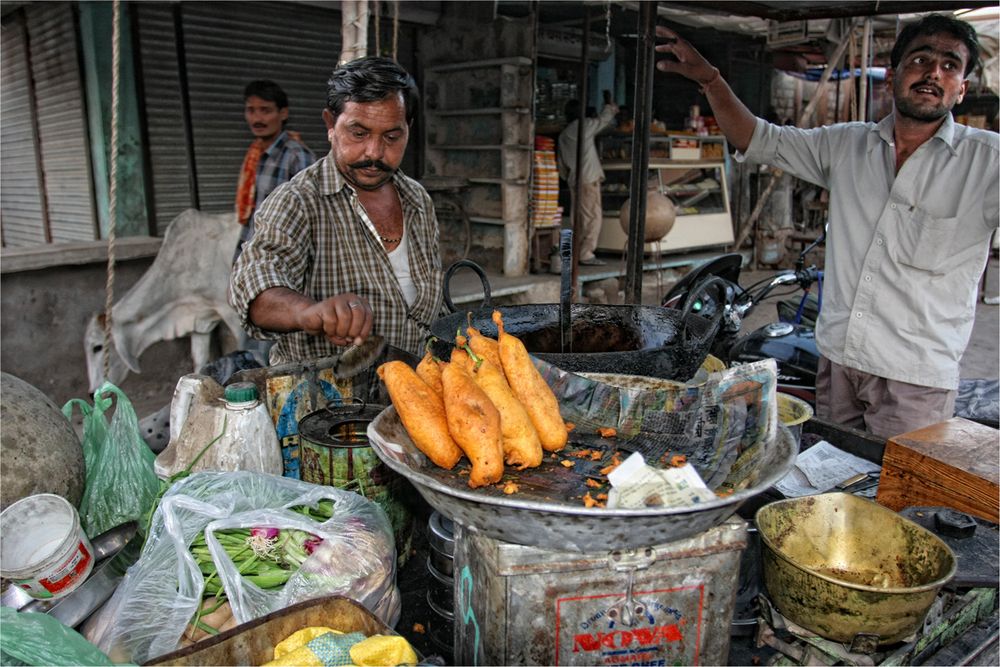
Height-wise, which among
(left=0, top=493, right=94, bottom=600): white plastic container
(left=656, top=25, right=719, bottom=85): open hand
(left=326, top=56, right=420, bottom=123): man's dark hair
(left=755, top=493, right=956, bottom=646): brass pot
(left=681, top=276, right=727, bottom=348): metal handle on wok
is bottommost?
(left=755, top=493, right=956, bottom=646): brass pot

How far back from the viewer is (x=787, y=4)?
13.4 feet

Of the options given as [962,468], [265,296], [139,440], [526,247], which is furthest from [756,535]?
[526,247]

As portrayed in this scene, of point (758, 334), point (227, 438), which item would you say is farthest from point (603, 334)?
point (758, 334)

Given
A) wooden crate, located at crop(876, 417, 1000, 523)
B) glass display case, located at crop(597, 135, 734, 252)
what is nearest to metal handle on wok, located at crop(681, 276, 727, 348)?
wooden crate, located at crop(876, 417, 1000, 523)

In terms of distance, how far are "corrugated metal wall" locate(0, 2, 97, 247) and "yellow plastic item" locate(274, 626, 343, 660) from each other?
662 cm

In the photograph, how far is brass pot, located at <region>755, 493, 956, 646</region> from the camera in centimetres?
161

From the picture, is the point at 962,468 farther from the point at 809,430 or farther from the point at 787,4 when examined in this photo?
the point at 787,4

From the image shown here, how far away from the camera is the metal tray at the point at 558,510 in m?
1.19

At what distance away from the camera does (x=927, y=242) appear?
10.0ft

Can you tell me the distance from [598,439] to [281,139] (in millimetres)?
3909

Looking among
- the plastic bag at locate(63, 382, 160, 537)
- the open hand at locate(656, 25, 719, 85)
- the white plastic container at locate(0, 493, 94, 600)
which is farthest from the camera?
the open hand at locate(656, 25, 719, 85)

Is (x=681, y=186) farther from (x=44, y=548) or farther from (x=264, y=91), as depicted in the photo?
(x=44, y=548)

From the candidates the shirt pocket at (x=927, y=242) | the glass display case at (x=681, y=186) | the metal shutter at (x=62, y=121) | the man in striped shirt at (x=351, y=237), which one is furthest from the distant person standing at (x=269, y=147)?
the glass display case at (x=681, y=186)

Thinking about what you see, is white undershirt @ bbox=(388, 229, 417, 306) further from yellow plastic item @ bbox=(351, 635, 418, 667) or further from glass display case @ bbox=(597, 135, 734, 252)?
glass display case @ bbox=(597, 135, 734, 252)
